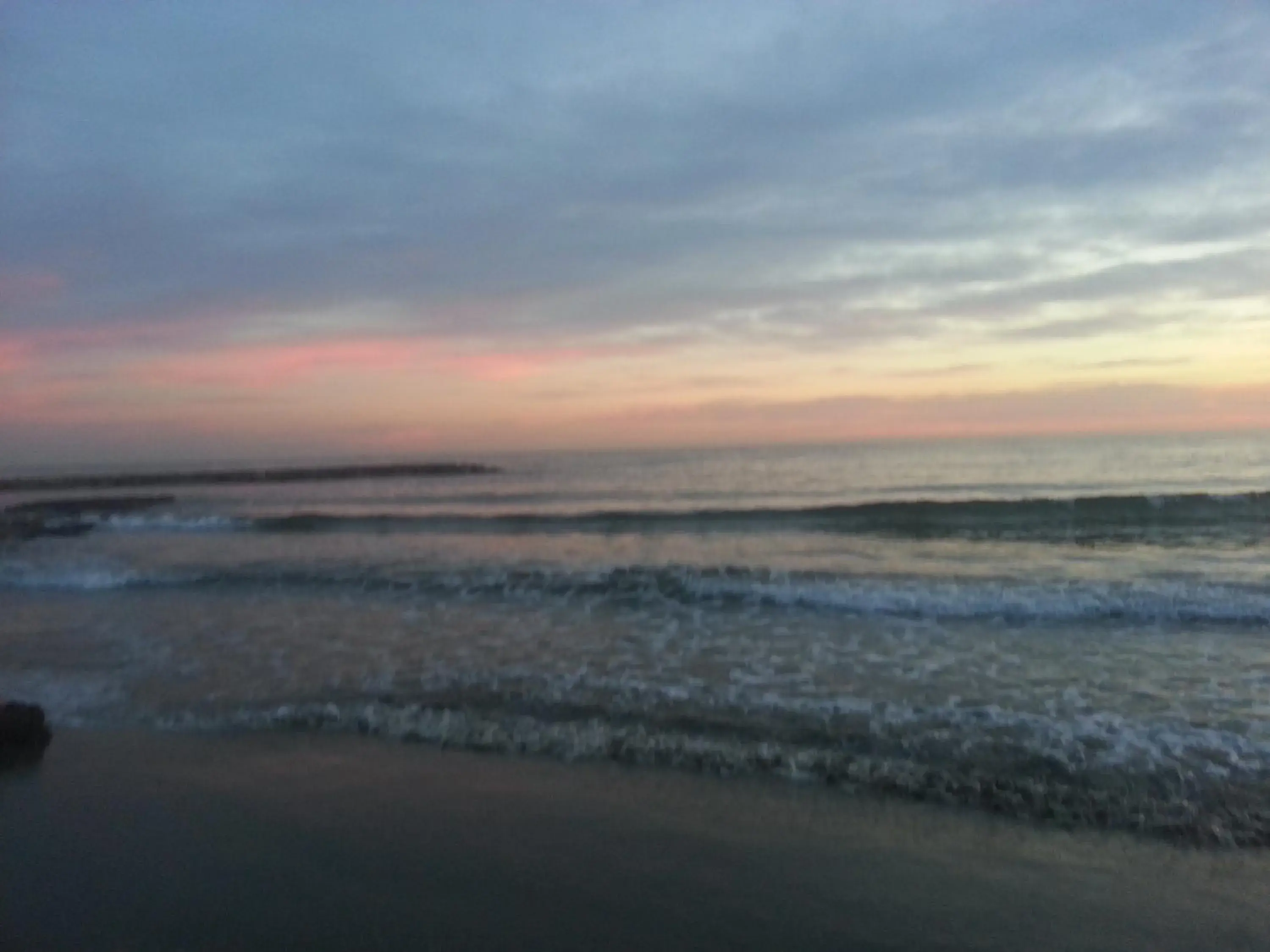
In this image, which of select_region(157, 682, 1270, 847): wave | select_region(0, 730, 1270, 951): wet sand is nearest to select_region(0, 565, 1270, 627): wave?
select_region(157, 682, 1270, 847): wave

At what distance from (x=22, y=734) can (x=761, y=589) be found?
9063mm

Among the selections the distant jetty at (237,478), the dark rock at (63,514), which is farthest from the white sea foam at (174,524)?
the distant jetty at (237,478)

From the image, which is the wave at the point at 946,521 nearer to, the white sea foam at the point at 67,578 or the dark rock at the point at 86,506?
the white sea foam at the point at 67,578

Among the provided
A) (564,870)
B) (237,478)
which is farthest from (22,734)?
(237,478)

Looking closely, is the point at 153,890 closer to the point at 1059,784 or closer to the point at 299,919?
the point at 299,919

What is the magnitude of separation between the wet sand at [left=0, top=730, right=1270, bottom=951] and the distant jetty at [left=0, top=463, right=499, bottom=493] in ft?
156

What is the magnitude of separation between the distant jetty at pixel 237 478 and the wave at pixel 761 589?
Result: 37.0 metres

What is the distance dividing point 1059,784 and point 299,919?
457cm

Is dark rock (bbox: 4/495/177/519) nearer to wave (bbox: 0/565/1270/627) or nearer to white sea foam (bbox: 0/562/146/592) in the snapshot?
white sea foam (bbox: 0/562/146/592)

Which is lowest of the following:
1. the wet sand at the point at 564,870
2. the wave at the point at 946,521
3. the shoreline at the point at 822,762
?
the wet sand at the point at 564,870

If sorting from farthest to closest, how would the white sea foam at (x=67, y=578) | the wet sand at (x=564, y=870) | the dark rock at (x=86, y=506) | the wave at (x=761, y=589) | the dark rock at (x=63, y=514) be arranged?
A: the dark rock at (x=86, y=506) → the dark rock at (x=63, y=514) → the white sea foam at (x=67, y=578) → the wave at (x=761, y=589) → the wet sand at (x=564, y=870)

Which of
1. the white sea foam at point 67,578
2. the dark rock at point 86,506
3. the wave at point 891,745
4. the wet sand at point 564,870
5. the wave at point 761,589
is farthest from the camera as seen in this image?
the dark rock at point 86,506

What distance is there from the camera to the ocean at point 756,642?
6254 mm

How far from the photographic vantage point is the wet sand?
4.13 m
